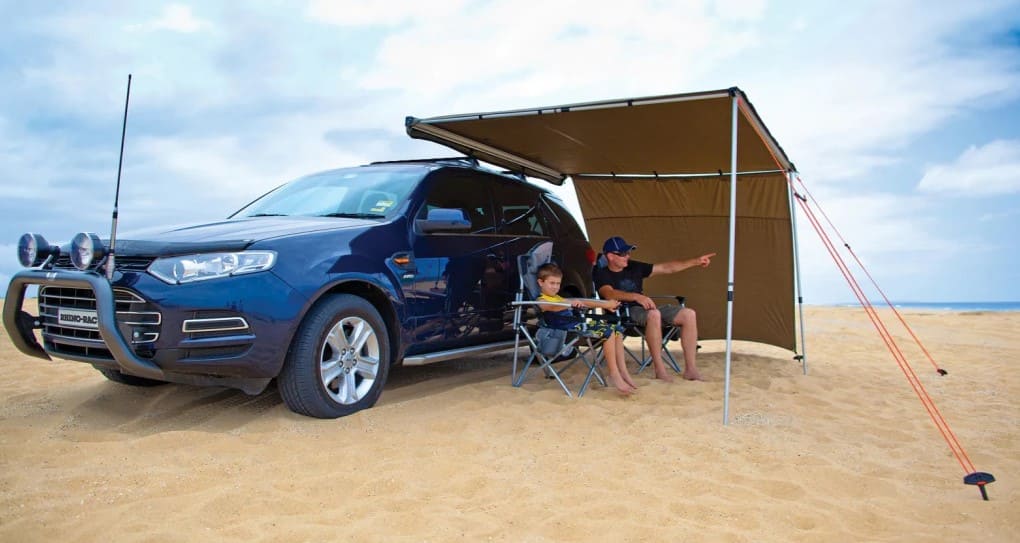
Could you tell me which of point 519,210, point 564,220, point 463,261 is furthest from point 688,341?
point 463,261

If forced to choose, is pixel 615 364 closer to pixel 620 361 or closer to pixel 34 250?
pixel 620 361

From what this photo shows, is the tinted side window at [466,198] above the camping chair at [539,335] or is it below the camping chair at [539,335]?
above

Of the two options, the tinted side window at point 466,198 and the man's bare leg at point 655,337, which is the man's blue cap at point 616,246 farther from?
the tinted side window at point 466,198

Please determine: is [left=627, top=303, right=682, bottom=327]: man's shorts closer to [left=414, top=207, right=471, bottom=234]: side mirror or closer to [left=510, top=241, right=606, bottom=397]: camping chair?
[left=510, top=241, right=606, bottom=397]: camping chair

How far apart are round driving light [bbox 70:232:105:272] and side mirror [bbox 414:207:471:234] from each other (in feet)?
6.39

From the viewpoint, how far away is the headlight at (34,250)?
4492mm

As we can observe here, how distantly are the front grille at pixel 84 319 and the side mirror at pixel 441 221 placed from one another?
1784 mm

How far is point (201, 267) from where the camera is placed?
13.3ft

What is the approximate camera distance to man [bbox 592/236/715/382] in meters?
6.40

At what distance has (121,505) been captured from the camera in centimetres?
315

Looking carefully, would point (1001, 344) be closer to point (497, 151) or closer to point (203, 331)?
point (497, 151)

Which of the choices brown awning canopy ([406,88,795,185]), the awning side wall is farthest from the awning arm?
the awning side wall

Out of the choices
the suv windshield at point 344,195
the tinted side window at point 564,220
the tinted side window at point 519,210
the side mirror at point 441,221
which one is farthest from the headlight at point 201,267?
the tinted side window at point 564,220

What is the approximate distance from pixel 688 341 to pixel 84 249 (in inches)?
187
